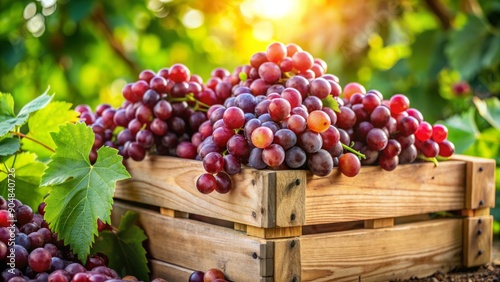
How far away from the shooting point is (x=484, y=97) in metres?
2.97

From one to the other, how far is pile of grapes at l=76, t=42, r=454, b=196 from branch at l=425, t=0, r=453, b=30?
194cm

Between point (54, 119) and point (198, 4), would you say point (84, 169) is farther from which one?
point (198, 4)

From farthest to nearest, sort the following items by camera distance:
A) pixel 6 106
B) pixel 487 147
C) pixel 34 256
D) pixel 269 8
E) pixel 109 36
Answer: pixel 269 8
pixel 109 36
pixel 487 147
pixel 6 106
pixel 34 256

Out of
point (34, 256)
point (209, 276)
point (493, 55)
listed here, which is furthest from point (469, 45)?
point (34, 256)

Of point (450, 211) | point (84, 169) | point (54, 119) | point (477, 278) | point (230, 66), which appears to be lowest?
point (477, 278)

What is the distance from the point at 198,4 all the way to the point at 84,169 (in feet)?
10.4

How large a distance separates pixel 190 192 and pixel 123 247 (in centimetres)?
26

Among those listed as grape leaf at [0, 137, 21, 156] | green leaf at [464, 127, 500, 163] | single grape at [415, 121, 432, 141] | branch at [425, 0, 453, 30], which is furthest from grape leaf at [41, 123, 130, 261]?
branch at [425, 0, 453, 30]

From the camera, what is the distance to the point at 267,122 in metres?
1.45

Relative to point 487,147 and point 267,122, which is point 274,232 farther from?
point 487,147

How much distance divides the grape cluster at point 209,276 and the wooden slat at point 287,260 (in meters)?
0.12

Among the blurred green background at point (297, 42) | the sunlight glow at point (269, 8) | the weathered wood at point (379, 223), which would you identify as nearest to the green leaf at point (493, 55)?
the blurred green background at point (297, 42)

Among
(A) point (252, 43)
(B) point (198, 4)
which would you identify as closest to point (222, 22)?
(A) point (252, 43)

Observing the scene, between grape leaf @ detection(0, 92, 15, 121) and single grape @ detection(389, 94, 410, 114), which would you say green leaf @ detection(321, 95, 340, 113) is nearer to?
single grape @ detection(389, 94, 410, 114)
